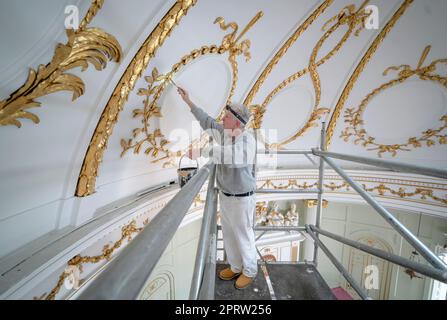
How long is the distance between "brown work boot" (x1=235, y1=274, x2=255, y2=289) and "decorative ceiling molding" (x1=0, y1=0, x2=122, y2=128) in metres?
1.30

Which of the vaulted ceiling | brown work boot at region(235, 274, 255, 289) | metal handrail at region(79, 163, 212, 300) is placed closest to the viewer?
metal handrail at region(79, 163, 212, 300)

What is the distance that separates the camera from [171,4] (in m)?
1.13

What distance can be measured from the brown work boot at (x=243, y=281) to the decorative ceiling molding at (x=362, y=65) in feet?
8.69

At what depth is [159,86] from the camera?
150cm

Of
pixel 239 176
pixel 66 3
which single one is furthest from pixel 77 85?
pixel 239 176

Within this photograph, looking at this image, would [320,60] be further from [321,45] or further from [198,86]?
[198,86]

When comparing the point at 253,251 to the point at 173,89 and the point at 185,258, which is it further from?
the point at 185,258

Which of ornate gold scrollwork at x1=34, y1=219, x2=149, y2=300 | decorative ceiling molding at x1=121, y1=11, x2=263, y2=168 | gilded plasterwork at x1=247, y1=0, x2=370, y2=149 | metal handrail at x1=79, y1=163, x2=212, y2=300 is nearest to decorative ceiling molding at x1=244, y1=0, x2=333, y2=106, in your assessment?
gilded plasterwork at x1=247, y1=0, x2=370, y2=149

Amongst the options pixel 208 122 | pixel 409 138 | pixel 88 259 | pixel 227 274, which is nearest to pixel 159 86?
pixel 208 122

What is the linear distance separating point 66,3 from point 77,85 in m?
0.31

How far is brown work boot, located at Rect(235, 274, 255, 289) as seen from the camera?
127 cm

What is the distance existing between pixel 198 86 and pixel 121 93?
75 centimetres

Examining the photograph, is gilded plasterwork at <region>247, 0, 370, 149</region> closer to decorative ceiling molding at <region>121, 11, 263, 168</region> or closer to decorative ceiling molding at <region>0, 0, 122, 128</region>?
decorative ceiling molding at <region>121, 11, 263, 168</region>

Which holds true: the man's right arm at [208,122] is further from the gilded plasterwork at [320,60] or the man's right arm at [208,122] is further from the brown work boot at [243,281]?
the gilded plasterwork at [320,60]
